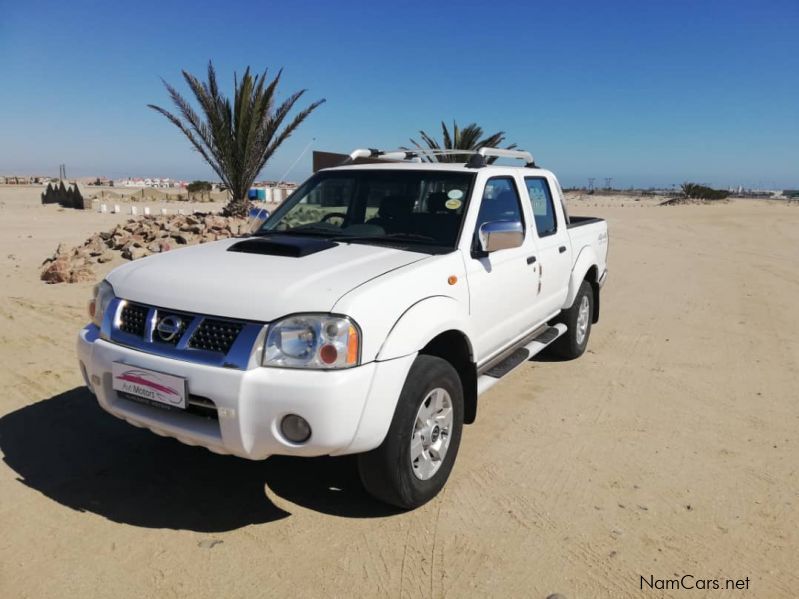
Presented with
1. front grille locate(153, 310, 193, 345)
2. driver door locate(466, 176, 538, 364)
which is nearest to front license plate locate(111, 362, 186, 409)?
front grille locate(153, 310, 193, 345)

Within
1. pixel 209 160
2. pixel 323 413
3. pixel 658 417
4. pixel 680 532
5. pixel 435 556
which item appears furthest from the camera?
pixel 209 160

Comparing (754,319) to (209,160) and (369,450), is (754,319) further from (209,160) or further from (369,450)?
(209,160)

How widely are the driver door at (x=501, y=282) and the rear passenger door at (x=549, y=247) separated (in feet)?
0.68

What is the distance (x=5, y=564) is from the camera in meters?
2.71

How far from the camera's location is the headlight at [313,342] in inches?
103

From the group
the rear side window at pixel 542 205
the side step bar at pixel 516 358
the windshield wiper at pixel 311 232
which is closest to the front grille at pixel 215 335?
the windshield wiper at pixel 311 232

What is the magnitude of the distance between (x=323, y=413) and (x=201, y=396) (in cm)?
58

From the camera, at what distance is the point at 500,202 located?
434 centimetres

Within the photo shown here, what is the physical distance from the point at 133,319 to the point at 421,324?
1.48 meters

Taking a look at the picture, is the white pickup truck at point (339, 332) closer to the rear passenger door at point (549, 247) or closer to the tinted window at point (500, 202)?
the tinted window at point (500, 202)

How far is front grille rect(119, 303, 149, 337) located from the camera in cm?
301

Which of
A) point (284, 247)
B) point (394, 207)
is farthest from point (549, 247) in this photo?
point (284, 247)

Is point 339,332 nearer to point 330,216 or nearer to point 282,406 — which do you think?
point 282,406

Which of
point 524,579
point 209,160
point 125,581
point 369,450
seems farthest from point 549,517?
point 209,160
